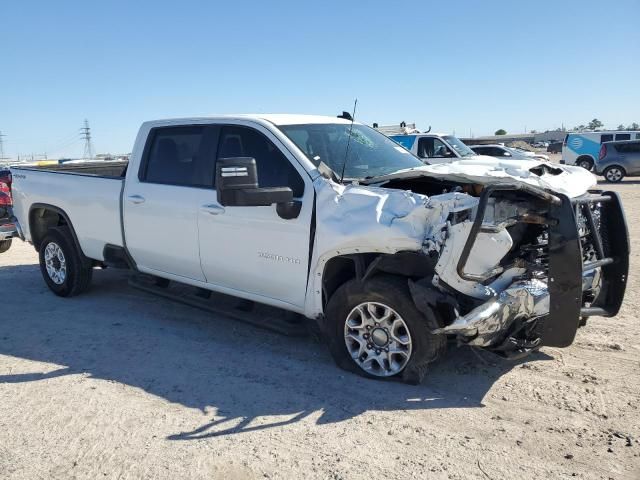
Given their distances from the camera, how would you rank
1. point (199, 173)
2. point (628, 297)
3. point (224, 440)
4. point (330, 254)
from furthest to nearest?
point (628, 297)
point (199, 173)
point (330, 254)
point (224, 440)

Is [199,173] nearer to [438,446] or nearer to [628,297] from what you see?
[438,446]

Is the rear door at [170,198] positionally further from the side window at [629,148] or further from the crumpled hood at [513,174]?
the side window at [629,148]

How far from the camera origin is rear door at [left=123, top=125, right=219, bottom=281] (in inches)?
205

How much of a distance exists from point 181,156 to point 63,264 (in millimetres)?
2320

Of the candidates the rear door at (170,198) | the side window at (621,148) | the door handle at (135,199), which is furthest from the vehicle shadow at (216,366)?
the side window at (621,148)

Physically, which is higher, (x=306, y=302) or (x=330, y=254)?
(x=330, y=254)

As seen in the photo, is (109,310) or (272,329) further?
(109,310)

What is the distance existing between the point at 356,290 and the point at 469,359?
46.2 inches

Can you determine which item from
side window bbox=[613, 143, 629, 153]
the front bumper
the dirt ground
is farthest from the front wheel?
the front bumper

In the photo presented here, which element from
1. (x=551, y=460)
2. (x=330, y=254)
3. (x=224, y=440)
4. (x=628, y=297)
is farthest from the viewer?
(x=628, y=297)

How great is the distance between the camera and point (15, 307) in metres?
6.44

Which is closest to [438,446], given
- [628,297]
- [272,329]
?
[272,329]

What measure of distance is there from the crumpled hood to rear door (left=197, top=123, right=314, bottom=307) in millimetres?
680

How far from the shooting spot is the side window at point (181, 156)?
17.1 ft
